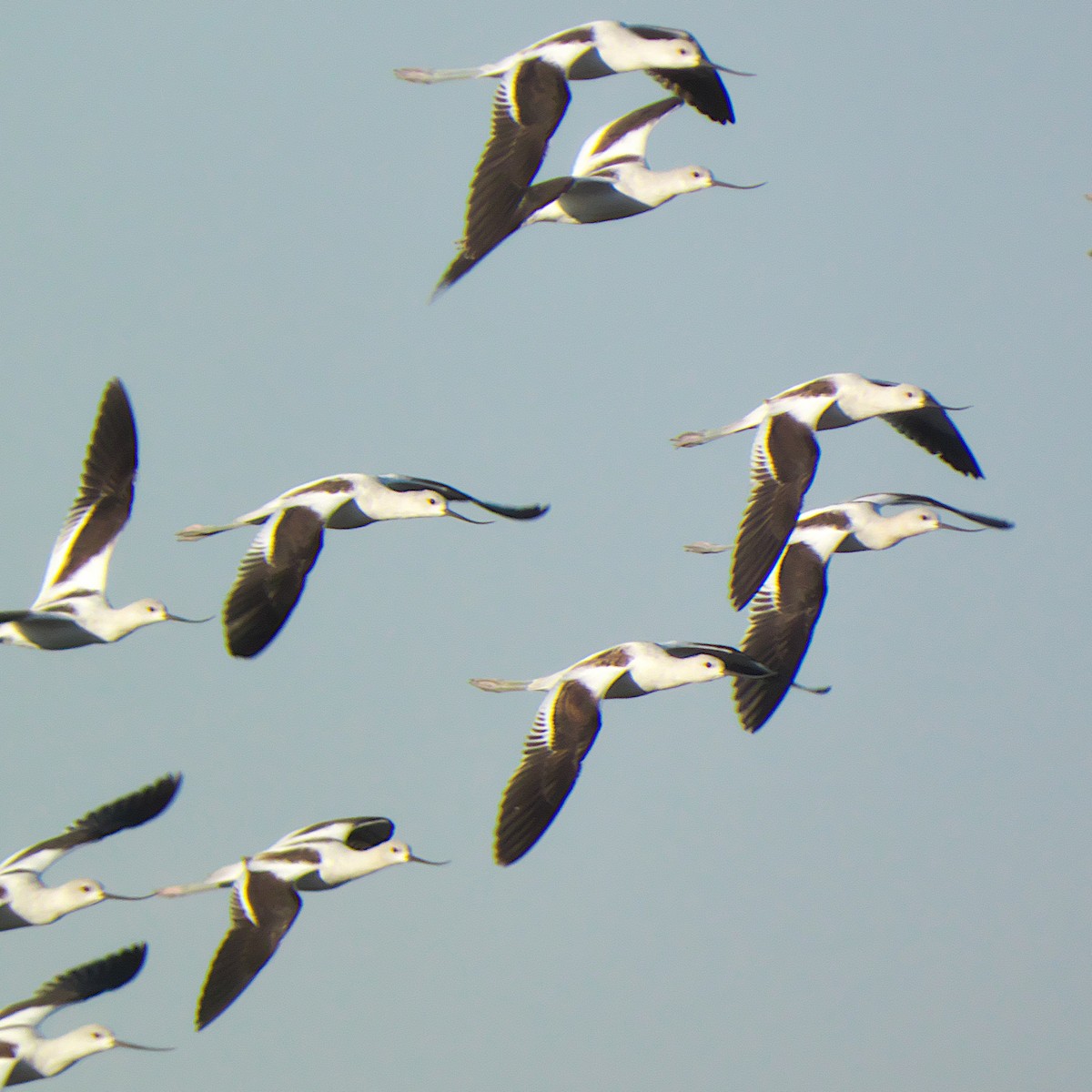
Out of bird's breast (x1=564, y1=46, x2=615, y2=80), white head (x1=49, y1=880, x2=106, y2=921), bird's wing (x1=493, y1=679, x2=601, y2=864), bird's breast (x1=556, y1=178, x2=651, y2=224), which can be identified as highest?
bird's breast (x1=564, y1=46, x2=615, y2=80)

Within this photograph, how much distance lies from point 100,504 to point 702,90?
648cm

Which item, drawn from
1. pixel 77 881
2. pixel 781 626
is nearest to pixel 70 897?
pixel 77 881

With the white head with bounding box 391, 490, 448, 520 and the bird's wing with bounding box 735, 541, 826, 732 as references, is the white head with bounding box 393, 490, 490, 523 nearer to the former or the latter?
the white head with bounding box 391, 490, 448, 520

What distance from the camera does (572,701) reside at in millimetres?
16953

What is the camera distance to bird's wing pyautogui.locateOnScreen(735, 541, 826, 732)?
18.1 m

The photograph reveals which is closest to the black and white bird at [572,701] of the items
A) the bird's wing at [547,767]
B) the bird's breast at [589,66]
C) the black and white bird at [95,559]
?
the bird's wing at [547,767]

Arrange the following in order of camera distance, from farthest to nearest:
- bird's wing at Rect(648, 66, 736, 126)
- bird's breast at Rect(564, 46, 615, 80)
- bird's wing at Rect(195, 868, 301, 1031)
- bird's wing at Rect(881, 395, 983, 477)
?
bird's wing at Rect(881, 395, 983, 477)
bird's wing at Rect(648, 66, 736, 126)
bird's breast at Rect(564, 46, 615, 80)
bird's wing at Rect(195, 868, 301, 1031)

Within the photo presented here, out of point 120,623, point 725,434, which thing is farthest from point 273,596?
point 725,434

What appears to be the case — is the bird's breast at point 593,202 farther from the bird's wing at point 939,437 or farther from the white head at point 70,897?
the white head at point 70,897

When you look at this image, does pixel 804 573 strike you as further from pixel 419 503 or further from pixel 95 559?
pixel 95 559

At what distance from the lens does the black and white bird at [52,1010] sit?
59.6ft

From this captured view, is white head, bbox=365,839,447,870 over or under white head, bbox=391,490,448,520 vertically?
under

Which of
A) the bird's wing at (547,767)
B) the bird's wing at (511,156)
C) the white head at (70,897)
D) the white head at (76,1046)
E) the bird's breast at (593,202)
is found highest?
the bird's wing at (511,156)

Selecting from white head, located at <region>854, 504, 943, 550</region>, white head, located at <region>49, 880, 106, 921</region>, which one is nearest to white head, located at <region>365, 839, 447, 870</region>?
white head, located at <region>49, 880, 106, 921</region>
